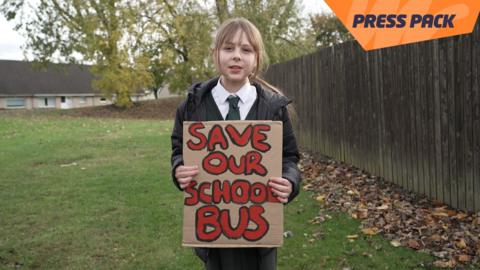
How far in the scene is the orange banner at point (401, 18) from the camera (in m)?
6.17

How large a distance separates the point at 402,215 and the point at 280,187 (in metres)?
3.42

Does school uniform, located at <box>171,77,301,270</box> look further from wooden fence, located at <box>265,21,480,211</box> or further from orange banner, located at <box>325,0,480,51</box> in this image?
orange banner, located at <box>325,0,480,51</box>

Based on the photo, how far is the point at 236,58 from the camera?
8.00ft

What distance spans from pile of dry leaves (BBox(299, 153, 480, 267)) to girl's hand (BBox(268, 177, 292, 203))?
7.69 ft

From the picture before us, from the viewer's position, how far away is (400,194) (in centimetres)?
632

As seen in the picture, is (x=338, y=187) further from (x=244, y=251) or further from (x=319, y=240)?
(x=244, y=251)

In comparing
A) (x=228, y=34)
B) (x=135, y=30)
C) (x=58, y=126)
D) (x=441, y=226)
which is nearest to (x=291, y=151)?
(x=228, y=34)

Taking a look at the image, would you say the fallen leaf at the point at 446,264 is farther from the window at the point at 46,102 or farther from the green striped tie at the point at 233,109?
the window at the point at 46,102

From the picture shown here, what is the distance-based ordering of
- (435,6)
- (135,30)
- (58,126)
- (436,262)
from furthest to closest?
(135,30), (58,126), (435,6), (436,262)

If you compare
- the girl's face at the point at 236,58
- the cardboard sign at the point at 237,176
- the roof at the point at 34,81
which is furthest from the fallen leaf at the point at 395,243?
the roof at the point at 34,81

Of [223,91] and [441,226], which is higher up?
[223,91]

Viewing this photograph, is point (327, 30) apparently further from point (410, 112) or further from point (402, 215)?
point (402, 215)

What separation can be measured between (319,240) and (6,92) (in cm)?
5465

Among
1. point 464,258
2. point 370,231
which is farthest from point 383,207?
point 464,258
